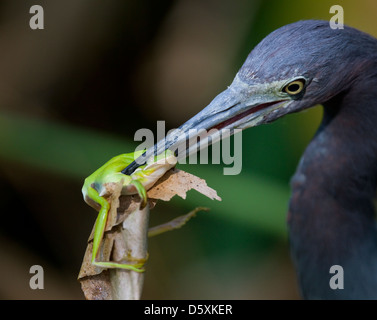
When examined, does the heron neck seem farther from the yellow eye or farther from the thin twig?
the thin twig

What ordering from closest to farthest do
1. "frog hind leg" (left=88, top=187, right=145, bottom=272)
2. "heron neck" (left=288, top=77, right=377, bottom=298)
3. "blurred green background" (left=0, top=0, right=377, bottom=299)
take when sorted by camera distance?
"frog hind leg" (left=88, top=187, right=145, bottom=272), "heron neck" (left=288, top=77, right=377, bottom=298), "blurred green background" (left=0, top=0, right=377, bottom=299)

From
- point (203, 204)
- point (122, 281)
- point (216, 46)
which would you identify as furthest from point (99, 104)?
point (122, 281)

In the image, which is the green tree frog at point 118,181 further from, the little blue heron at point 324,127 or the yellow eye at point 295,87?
the yellow eye at point 295,87

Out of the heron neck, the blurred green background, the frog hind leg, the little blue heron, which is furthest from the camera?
the blurred green background

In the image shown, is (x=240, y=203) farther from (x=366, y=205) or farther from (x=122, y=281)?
(x=122, y=281)

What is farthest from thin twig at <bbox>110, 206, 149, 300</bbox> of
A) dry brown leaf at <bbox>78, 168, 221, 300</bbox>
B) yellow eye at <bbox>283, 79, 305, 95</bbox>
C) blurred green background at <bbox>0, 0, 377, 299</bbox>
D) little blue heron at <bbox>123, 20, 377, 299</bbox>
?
blurred green background at <bbox>0, 0, 377, 299</bbox>

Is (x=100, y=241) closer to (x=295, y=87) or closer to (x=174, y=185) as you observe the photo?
(x=174, y=185)

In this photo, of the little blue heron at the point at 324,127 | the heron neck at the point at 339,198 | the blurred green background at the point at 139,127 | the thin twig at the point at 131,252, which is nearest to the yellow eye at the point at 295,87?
the little blue heron at the point at 324,127

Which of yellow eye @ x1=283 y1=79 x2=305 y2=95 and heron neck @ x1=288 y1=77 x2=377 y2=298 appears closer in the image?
yellow eye @ x1=283 y1=79 x2=305 y2=95
